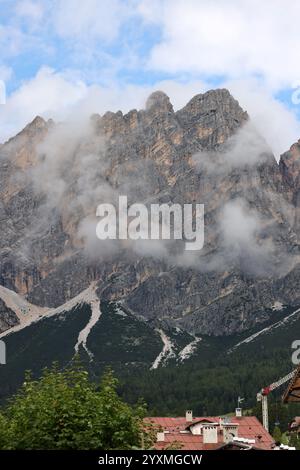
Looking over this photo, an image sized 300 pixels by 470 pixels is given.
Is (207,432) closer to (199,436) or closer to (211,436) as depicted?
(211,436)

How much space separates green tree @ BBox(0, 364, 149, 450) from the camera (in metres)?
27.9

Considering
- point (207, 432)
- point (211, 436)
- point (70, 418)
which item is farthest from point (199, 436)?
point (70, 418)

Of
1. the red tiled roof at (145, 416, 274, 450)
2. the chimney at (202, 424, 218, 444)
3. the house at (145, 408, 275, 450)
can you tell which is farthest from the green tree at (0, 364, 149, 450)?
the red tiled roof at (145, 416, 274, 450)

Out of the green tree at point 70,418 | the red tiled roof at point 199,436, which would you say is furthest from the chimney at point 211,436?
the green tree at point 70,418

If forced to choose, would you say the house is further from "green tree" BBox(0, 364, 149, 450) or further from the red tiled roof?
"green tree" BBox(0, 364, 149, 450)

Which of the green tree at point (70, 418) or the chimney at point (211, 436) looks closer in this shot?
the green tree at point (70, 418)

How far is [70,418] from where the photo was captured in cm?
2853

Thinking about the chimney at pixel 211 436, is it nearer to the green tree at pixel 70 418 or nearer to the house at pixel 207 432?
the house at pixel 207 432

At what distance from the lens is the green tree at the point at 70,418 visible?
2792cm

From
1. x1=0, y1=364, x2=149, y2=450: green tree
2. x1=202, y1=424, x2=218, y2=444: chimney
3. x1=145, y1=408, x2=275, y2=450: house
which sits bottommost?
x1=0, y1=364, x2=149, y2=450: green tree

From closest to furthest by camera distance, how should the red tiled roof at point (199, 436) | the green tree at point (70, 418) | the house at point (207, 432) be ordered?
the green tree at point (70, 418), the house at point (207, 432), the red tiled roof at point (199, 436)
